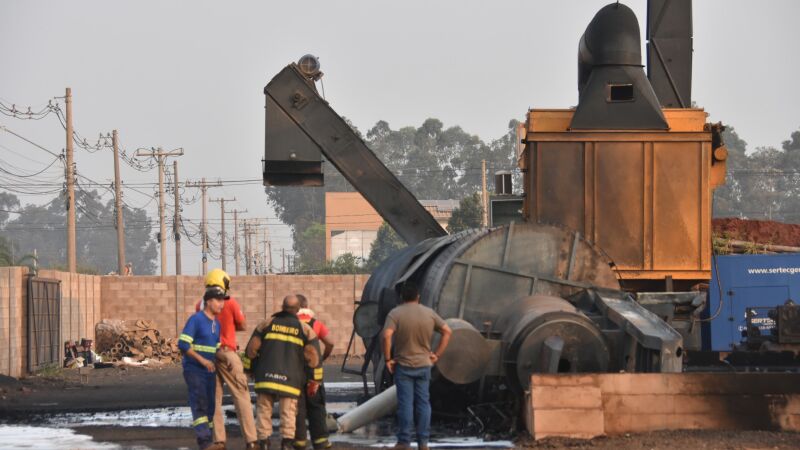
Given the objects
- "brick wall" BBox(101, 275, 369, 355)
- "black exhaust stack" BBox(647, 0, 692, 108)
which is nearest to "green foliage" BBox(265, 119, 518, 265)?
"brick wall" BBox(101, 275, 369, 355)

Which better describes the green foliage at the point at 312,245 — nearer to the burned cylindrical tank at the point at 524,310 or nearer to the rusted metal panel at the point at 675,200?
the rusted metal panel at the point at 675,200

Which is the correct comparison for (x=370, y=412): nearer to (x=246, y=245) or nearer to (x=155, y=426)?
(x=155, y=426)

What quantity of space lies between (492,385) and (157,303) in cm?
2775

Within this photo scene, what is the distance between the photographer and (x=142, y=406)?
20.3 m

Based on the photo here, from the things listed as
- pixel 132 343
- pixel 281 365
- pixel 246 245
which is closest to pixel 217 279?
pixel 281 365

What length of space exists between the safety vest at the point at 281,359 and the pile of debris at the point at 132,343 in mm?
25949

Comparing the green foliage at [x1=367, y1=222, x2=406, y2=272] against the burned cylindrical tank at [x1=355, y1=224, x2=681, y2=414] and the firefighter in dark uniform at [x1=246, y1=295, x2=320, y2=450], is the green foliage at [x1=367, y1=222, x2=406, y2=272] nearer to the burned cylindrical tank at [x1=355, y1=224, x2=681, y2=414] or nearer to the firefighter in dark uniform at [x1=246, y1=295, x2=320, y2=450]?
the burned cylindrical tank at [x1=355, y1=224, x2=681, y2=414]

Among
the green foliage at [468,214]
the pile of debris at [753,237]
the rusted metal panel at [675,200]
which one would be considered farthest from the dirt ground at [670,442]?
the green foliage at [468,214]

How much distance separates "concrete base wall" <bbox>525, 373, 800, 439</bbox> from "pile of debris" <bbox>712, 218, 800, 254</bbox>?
12092mm

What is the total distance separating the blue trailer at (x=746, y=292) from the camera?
2464 centimetres

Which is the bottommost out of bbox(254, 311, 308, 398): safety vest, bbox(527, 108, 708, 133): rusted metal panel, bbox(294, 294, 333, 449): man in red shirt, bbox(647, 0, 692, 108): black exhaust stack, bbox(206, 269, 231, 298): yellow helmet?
bbox(294, 294, 333, 449): man in red shirt

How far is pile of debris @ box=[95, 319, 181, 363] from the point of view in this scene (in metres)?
38.7

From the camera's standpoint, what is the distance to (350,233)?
128 metres

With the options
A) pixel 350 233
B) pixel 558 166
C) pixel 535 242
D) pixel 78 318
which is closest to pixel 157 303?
pixel 78 318
